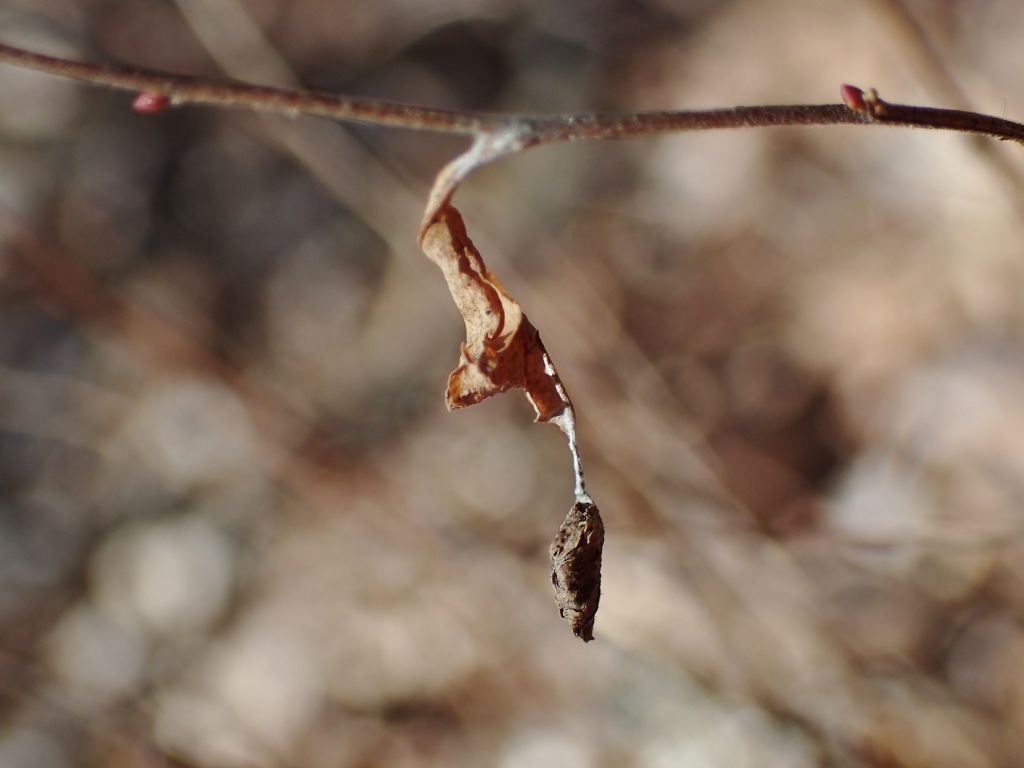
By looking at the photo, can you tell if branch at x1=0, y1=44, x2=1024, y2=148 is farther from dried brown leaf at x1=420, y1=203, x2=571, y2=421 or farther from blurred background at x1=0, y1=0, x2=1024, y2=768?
blurred background at x1=0, y1=0, x2=1024, y2=768

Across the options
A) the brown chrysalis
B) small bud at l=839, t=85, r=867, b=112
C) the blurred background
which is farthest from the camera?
the blurred background

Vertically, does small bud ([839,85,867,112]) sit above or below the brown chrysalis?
above

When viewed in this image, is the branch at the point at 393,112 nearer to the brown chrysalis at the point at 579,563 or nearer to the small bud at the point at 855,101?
the small bud at the point at 855,101

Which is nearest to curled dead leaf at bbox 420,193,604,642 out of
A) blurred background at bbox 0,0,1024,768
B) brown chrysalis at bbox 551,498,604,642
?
brown chrysalis at bbox 551,498,604,642

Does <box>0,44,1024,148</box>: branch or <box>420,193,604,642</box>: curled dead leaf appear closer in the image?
<box>0,44,1024,148</box>: branch

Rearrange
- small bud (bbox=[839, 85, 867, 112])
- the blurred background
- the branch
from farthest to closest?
the blurred background, small bud (bbox=[839, 85, 867, 112]), the branch

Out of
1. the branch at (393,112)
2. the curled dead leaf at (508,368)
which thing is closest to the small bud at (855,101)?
the branch at (393,112)

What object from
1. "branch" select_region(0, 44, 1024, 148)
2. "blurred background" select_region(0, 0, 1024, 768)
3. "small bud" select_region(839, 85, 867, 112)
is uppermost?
"blurred background" select_region(0, 0, 1024, 768)

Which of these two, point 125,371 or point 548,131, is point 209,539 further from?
point 548,131
